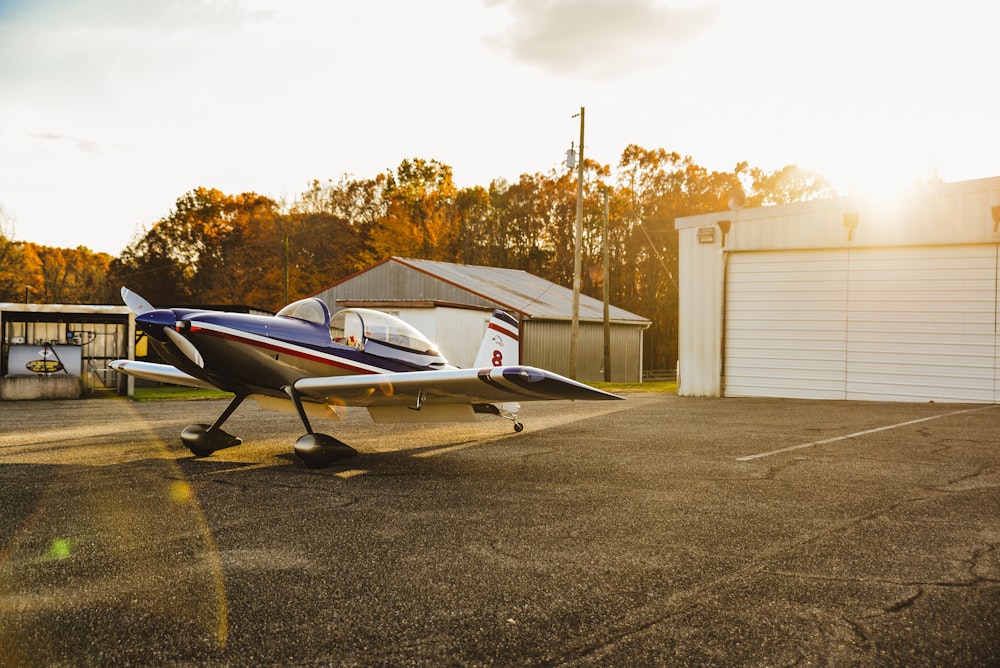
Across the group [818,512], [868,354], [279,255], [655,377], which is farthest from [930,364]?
[279,255]

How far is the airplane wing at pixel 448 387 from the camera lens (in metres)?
7.29

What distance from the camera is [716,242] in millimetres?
20469

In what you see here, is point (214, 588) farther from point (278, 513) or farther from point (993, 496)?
point (993, 496)

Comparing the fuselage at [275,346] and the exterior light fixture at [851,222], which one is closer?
the fuselage at [275,346]

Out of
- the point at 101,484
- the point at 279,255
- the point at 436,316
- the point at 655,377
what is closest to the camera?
the point at 101,484

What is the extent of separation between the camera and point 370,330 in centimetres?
948

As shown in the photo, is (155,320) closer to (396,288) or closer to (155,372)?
(155,372)

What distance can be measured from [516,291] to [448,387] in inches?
1132

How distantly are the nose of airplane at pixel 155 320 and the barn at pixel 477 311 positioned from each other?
20.0 metres

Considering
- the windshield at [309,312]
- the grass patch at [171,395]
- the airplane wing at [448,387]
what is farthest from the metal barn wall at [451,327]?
the airplane wing at [448,387]

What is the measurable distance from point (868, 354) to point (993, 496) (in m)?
12.6

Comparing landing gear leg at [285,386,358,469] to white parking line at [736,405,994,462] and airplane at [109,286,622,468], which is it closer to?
A: airplane at [109,286,622,468]

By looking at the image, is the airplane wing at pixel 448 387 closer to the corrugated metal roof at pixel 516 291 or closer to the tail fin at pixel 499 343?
the tail fin at pixel 499 343

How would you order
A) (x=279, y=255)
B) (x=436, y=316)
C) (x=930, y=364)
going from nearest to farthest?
(x=930, y=364) < (x=436, y=316) < (x=279, y=255)
